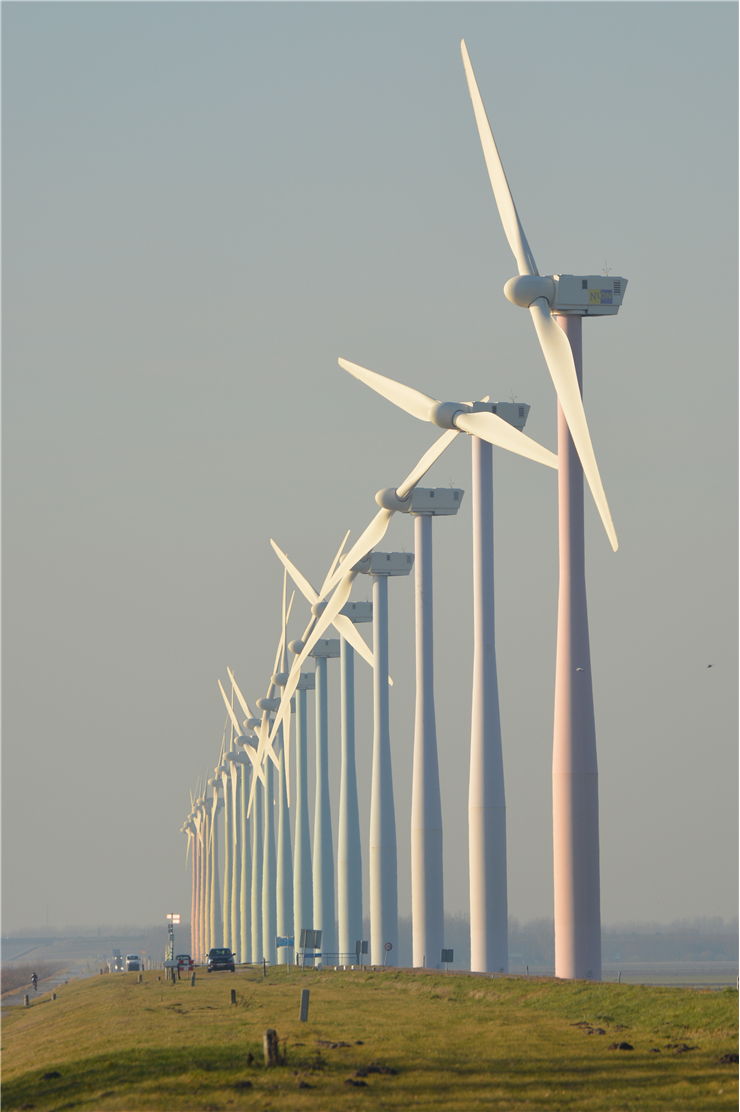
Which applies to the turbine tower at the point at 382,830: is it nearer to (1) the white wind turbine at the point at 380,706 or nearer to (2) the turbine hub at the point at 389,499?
(1) the white wind turbine at the point at 380,706

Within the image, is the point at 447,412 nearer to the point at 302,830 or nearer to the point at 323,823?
the point at 323,823

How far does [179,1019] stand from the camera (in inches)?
2884

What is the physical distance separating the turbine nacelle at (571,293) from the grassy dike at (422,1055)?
2732cm

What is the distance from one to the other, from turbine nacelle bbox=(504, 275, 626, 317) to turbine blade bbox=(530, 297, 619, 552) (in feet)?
1.88

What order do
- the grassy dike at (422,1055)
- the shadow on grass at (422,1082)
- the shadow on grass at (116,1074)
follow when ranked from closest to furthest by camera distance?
the shadow on grass at (422,1082)
the grassy dike at (422,1055)
the shadow on grass at (116,1074)

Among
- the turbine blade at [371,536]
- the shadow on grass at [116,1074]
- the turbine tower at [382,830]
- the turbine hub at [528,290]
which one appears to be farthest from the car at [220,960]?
the turbine hub at [528,290]

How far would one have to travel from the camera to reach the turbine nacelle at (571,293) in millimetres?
75688

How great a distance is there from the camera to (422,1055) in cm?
5353

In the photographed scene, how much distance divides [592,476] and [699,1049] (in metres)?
19.9

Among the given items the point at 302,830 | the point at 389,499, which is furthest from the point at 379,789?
the point at 302,830

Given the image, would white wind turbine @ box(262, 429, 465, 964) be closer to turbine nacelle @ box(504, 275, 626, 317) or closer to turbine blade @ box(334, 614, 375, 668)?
turbine blade @ box(334, 614, 375, 668)

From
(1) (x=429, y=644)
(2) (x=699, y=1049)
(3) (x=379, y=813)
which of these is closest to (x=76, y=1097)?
(2) (x=699, y=1049)

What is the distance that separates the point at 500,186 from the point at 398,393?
21.8m

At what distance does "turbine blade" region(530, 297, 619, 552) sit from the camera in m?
62.0
